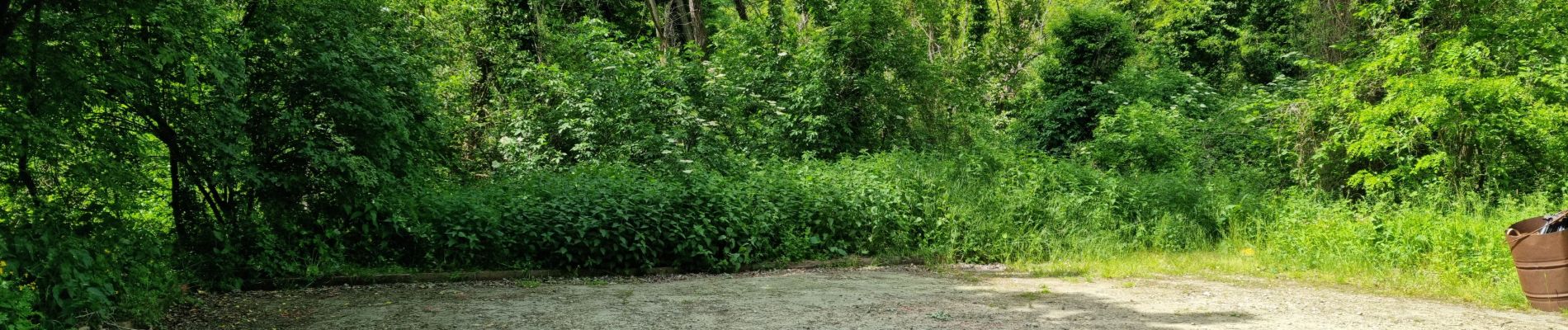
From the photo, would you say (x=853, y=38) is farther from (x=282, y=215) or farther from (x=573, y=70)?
(x=282, y=215)

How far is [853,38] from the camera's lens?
14.7 meters

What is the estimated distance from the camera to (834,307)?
271 inches

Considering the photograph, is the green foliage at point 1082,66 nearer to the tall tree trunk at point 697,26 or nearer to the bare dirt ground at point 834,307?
the tall tree trunk at point 697,26

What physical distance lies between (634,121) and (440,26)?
422 centimetres

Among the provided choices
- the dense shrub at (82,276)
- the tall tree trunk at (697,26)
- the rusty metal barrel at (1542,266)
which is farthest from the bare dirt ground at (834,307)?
the tall tree trunk at (697,26)

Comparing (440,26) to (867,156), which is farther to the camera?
(440,26)

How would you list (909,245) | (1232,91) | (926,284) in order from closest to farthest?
(926,284)
(909,245)
(1232,91)

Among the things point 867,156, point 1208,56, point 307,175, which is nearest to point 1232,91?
point 1208,56

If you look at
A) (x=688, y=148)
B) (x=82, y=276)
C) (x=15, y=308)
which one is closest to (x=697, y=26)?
(x=688, y=148)

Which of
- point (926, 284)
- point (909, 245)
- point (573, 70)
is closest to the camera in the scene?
point (926, 284)

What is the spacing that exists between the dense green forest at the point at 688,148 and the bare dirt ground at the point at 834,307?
1.93 ft

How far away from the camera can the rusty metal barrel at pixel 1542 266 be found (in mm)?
6488

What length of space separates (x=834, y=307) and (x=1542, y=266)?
5117 millimetres

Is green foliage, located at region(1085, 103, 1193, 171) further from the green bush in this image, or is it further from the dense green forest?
the green bush
